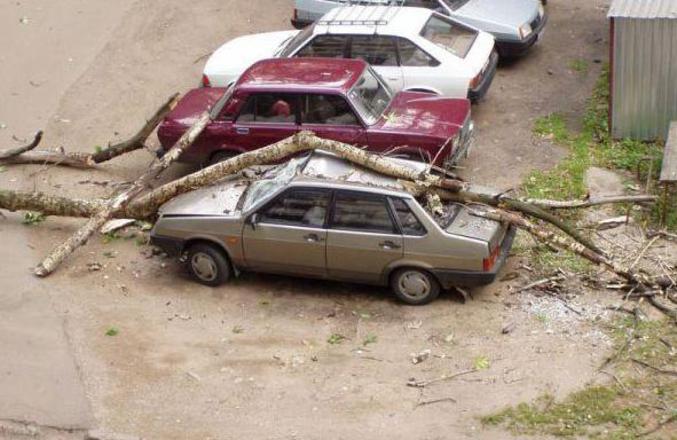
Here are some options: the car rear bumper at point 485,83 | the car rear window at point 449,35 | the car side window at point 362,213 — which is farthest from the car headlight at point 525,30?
the car side window at point 362,213

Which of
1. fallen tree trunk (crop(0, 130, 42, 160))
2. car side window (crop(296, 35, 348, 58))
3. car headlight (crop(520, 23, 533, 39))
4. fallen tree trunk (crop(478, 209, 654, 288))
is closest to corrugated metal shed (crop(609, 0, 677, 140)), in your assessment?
car headlight (crop(520, 23, 533, 39))

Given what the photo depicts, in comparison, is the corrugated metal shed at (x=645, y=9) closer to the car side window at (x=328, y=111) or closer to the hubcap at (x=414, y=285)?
the car side window at (x=328, y=111)

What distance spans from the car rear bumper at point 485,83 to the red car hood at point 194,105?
11.2 ft

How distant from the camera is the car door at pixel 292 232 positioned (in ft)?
36.9

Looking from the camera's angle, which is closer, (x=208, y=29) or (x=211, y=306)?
(x=211, y=306)

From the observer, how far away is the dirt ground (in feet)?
31.9

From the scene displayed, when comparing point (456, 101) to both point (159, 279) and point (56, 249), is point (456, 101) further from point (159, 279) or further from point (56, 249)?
point (56, 249)

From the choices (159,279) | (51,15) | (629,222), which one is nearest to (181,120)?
(159,279)

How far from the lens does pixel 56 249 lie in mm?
12344

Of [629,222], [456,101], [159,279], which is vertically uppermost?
[456,101]

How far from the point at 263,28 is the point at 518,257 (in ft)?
27.5

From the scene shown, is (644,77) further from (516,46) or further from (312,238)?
(312,238)

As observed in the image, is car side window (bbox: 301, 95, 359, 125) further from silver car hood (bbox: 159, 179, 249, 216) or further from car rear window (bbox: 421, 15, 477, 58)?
car rear window (bbox: 421, 15, 477, 58)

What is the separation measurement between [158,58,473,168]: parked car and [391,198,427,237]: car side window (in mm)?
1743
